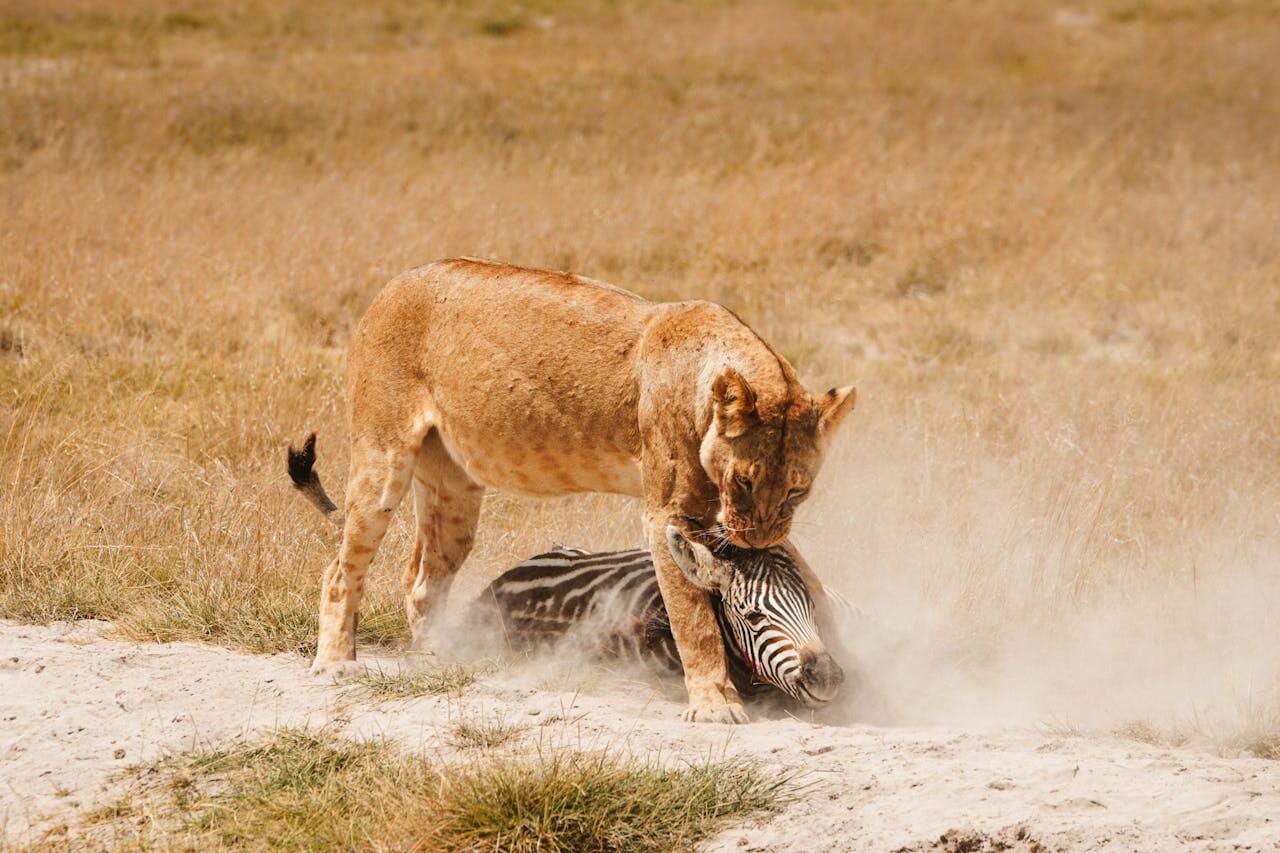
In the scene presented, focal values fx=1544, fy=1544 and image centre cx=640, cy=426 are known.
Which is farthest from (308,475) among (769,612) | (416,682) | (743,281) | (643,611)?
(743,281)

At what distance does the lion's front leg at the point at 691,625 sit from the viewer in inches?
213

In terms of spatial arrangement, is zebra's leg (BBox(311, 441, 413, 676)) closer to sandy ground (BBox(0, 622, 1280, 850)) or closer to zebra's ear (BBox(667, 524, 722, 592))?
sandy ground (BBox(0, 622, 1280, 850))

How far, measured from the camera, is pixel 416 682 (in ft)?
18.4

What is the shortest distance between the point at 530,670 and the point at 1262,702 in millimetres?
2648

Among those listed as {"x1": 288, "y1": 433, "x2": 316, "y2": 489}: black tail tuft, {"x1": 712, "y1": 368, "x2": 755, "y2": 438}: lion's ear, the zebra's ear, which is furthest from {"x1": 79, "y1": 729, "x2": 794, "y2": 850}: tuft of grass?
{"x1": 288, "y1": 433, "x2": 316, "y2": 489}: black tail tuft

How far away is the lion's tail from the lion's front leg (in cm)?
173

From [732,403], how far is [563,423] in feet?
2.89

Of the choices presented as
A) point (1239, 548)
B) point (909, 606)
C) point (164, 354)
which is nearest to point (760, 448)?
point (909, 606)

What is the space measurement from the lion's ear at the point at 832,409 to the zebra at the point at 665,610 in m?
0.55

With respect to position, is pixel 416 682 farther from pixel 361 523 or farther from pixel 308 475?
pixel 308 475

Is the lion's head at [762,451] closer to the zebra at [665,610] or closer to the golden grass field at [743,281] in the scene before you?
the zebra at [665,610]

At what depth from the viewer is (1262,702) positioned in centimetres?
518

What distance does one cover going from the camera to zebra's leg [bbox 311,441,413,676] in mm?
6090

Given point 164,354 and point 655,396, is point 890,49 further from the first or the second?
point 655,396
